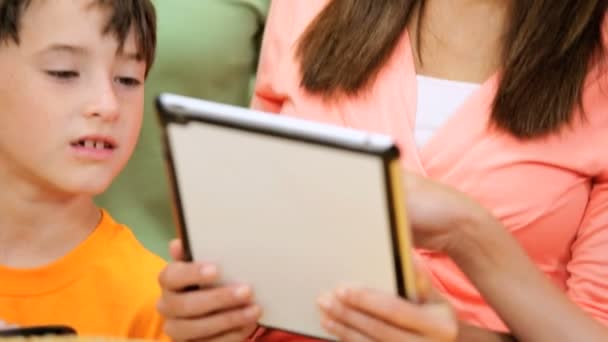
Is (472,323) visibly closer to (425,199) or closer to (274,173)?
(425,199)

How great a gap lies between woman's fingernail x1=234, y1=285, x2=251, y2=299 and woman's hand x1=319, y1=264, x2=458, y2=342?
75 mm

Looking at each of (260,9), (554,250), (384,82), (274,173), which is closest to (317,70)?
(384,82)

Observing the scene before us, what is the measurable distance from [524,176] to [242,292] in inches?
16.7

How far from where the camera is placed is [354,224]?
2.80 feet

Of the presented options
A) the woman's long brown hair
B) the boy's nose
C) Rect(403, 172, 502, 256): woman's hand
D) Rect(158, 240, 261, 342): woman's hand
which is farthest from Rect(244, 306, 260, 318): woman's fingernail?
the woman's long brown hair

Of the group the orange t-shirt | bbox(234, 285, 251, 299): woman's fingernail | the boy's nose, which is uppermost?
the boy's nose

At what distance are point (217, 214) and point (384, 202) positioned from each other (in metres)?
0.18

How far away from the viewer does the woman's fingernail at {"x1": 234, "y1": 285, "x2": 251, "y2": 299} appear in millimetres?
943

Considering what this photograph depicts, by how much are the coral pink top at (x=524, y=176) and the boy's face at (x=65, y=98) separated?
0.32m

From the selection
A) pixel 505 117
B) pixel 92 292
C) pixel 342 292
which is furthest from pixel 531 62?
pixel 92 292

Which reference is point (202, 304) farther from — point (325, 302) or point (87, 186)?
point (87, 186)

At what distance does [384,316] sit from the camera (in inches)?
34.7

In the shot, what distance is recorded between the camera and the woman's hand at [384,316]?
88 cm

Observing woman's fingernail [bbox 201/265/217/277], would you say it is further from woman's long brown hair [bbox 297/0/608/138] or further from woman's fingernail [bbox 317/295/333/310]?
woman's long brown hair [bbox 297/0/608/138]
